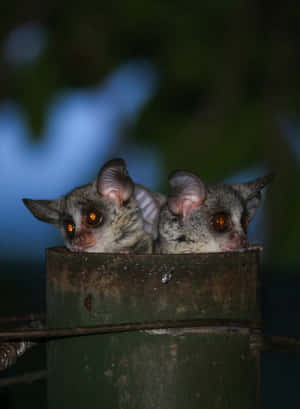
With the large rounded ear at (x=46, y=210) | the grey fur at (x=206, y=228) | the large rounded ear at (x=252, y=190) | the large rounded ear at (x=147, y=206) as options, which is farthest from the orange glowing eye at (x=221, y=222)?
the large rounded ear at (x=46, y=210)

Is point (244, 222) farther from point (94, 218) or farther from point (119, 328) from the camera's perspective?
point (119, 328)

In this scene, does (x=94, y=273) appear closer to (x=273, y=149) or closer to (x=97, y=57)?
(x=273, y=149)

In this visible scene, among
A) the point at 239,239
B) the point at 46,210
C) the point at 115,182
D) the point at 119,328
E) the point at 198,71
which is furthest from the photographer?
the point at 198,71

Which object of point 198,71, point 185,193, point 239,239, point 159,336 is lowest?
point 159,336

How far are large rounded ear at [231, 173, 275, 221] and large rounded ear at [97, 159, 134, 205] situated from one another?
1.09 feet

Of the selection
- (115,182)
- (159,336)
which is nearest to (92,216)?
(115,182)

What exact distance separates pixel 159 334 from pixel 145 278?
4.5 inches

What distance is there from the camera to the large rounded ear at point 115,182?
155 cm

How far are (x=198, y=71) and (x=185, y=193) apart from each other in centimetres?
95

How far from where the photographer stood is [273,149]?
2.36m

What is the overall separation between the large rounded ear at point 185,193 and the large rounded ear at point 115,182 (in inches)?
5.8

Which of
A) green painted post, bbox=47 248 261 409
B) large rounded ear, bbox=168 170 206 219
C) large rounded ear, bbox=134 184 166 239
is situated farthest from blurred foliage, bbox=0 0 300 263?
green painted post, bbox=47 248 261 409

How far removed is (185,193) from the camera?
1.53 meters

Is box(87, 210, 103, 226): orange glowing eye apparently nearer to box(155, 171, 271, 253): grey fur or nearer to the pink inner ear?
the pink inner ear
